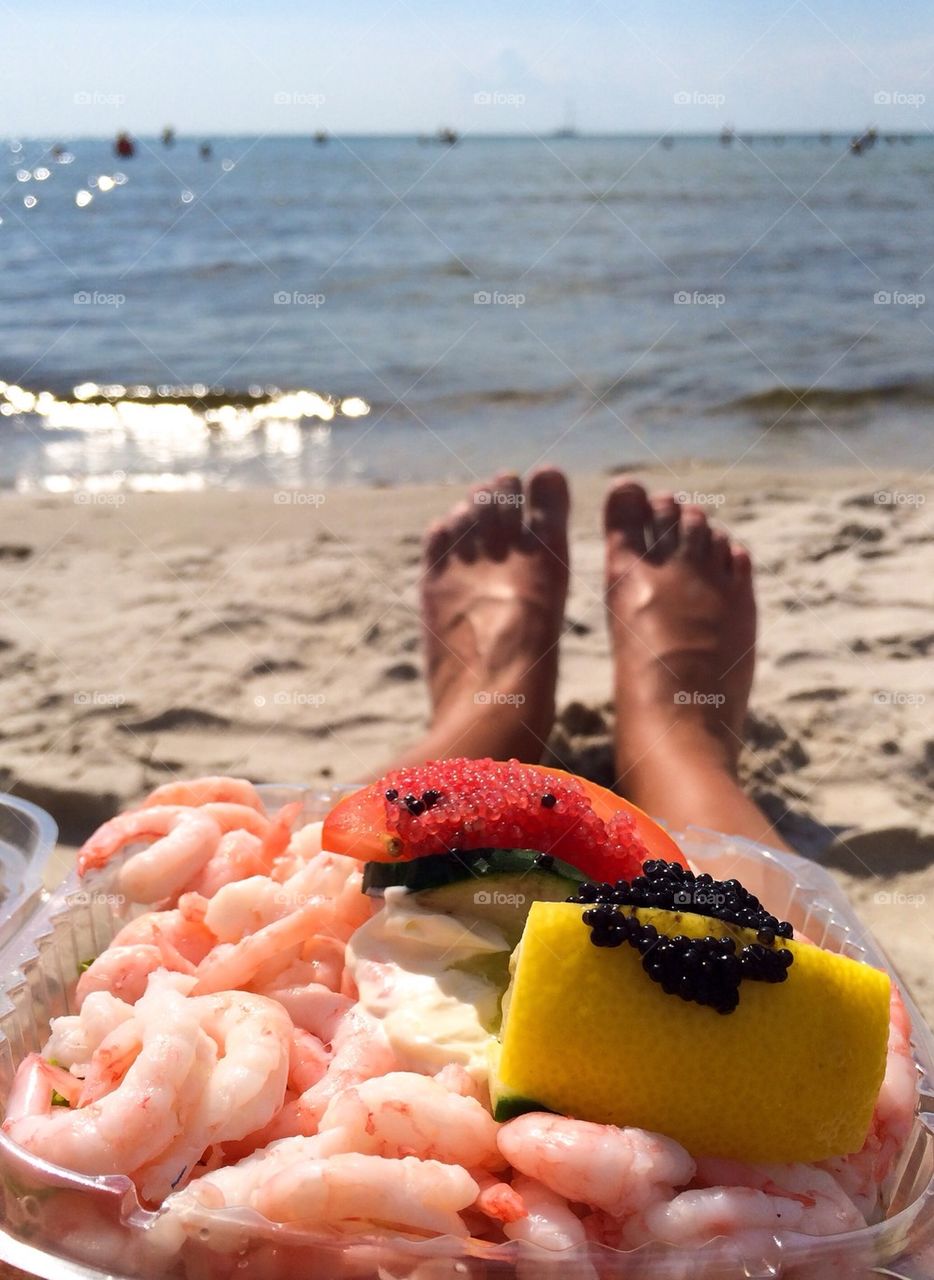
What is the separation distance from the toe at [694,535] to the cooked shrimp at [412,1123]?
339cm

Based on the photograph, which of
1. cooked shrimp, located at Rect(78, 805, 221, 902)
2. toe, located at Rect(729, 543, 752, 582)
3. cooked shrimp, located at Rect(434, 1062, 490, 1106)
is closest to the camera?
cooked shrimp, located at Rect(434, 1062, 490, 1106)

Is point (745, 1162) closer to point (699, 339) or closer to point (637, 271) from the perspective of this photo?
point (699, 339)

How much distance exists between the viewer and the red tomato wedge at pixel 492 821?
6.72 feet

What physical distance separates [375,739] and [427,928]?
2444 mm

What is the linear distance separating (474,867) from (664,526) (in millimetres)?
3245

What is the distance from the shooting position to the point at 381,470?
7.62 metres

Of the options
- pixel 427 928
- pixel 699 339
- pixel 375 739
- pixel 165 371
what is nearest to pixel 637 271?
pixel 699 339

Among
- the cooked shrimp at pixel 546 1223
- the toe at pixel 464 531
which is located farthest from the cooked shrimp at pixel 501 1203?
the toe at pixel 464 531

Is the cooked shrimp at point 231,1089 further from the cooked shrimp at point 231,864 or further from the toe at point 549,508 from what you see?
the toe at point 549,508

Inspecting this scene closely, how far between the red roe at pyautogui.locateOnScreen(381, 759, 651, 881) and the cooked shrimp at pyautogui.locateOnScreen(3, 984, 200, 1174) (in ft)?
1.64

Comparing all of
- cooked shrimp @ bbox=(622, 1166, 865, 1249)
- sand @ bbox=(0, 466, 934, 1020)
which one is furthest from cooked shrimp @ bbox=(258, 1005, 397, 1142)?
sand @ bbox=(0, 466, 934, 1020)

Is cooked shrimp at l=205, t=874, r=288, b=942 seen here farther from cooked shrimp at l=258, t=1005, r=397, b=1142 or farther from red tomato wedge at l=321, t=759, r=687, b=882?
cooked shrimp at l=258, t=1005, r=397, b=1142

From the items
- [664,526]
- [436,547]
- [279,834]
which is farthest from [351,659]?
[279,834]

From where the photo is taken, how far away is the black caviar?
5.56ft
